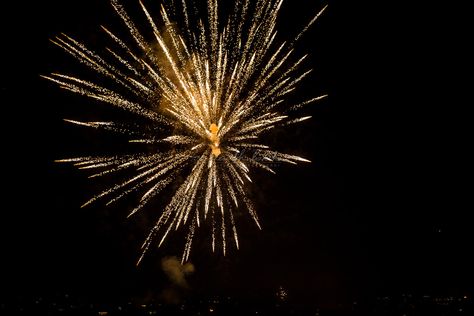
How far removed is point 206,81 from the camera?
9.23 meters

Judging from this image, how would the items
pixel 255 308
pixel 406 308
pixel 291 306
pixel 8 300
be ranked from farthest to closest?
pixel 255 308, pixel 291 306, pixel 406 308, pixel 8 300

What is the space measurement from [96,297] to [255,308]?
24626mm

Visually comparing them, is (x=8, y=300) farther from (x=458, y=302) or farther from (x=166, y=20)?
(x=458, y=302)

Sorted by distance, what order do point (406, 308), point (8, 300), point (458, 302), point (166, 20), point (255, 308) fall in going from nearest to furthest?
1. point (166, 20)
2. point (8, 300)
3. point (458, 302)
4. point (406, 308)
5. point (255, 308)

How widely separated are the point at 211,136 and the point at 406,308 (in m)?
46.9

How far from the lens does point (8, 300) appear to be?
1335 inches

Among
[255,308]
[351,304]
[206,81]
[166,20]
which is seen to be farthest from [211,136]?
[255,308]

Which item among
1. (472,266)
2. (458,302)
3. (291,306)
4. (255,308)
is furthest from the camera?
(255,308)

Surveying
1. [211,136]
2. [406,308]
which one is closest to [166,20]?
[211,136]

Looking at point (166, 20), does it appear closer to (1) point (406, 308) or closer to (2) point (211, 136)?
(2) point (211, 136)

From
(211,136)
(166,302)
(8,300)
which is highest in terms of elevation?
(211,136)

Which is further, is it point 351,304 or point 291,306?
point 291,306

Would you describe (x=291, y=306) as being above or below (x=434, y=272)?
below

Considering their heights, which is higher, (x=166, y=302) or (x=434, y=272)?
(x=434, y=272)
